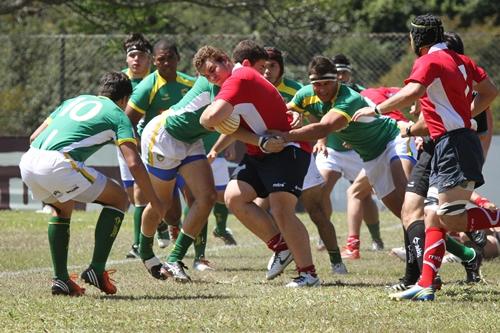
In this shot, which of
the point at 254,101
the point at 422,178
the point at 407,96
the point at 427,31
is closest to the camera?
the point at 407,96

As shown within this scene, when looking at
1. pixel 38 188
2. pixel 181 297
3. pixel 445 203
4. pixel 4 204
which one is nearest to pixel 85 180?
pixel 38 188

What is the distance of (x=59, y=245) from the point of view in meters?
8.48

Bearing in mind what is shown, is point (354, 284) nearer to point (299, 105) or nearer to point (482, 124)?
point (299, 105)

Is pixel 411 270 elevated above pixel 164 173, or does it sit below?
above

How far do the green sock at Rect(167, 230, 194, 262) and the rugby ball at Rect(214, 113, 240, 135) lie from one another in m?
1.38

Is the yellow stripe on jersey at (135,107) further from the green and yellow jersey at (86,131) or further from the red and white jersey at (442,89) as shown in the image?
the red and white jersey at (442,89)

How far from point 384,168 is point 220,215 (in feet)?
10.7

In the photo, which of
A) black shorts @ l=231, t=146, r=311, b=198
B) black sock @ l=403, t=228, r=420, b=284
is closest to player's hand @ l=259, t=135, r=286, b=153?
black shorts @ l=231, t=146, r=311, b=198

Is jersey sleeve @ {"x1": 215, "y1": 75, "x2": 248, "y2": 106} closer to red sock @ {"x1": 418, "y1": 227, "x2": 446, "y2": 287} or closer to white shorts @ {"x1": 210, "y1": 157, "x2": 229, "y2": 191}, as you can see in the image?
red sock @ {"x1": 418, "y1": 227, "x2": 446, "y2": 287}

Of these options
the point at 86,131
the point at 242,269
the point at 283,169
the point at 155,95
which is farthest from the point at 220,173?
the point at 86,131

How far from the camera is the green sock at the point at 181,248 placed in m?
9.94

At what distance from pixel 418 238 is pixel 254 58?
194 cm

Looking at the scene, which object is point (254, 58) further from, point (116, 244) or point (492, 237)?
point (116, 244)

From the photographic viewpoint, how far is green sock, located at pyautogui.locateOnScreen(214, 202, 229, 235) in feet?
43.1
